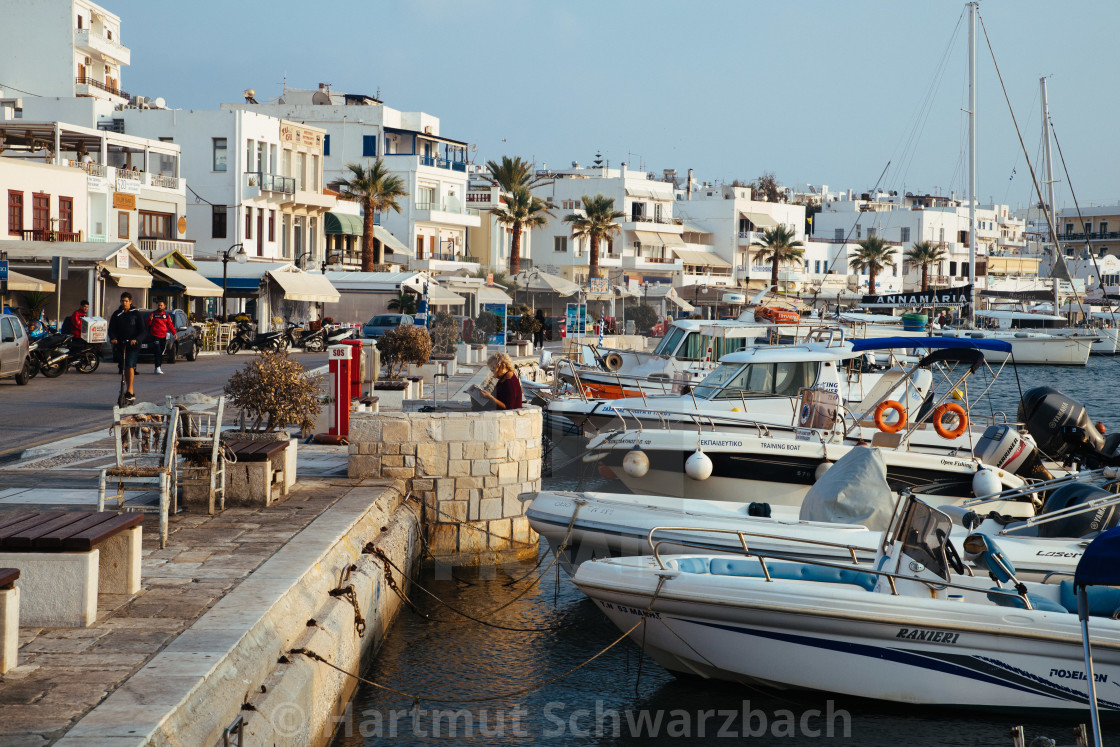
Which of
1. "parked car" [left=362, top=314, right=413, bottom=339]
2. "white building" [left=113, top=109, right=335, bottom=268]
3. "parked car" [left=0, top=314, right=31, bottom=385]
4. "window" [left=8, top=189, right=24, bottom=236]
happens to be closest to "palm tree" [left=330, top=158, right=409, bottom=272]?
"white building" [left=113, top=109, right=335, bottom=268]

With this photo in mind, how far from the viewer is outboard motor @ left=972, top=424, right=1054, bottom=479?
44.5 feet

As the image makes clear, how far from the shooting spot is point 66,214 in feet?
123

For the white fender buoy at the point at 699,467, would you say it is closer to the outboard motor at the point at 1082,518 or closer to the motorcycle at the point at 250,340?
the outboard motor at the point at 1082,518

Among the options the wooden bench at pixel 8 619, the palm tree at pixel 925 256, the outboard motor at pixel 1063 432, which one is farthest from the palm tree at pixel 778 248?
the wooden bench at pixel 8 619

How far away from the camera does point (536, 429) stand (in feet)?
39.1

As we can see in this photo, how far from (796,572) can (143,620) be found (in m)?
5.09

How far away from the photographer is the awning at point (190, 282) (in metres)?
35.3

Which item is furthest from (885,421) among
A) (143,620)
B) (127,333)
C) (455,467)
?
(127,333)

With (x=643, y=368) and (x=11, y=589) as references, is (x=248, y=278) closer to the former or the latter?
(x=643, y=368)

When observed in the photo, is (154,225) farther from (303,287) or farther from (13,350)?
(13,350)

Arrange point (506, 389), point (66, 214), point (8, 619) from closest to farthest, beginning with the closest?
point (8, 619), point (506, 389), point (66, 214)

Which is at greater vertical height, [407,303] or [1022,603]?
[407,303]

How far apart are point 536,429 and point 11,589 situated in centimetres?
720

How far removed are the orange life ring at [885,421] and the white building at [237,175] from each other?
37.7 metres
